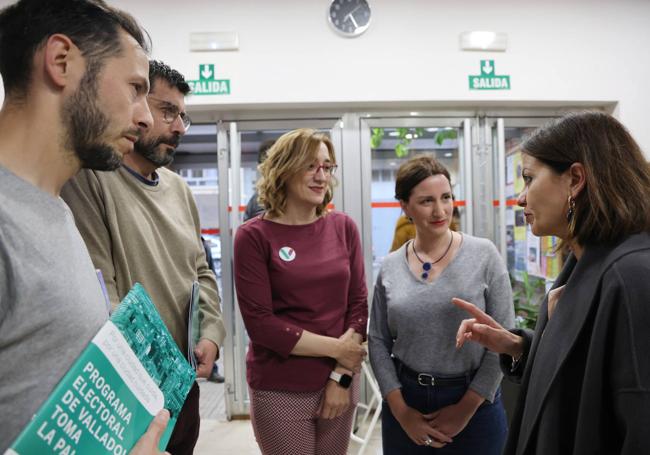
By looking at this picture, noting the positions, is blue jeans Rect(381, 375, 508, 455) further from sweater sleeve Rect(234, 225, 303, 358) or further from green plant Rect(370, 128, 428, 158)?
green plant Rect(370, 128, 428, 158)

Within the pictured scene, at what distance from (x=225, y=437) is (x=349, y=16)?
3.42 metres

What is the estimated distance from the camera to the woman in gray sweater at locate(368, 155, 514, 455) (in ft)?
5.04

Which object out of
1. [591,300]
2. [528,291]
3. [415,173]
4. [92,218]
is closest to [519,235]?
[528,291]

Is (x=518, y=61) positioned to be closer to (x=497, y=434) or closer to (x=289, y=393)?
(x=497, y=434)

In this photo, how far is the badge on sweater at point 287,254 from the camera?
1.62 m

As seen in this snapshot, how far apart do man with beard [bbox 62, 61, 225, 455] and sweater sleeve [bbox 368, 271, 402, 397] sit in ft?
1.98

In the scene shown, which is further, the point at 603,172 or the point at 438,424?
the point at 438,424

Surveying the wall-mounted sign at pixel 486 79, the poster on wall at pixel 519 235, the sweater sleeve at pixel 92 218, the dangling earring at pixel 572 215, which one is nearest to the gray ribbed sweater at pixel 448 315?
the dangling earring at pixel 572 215

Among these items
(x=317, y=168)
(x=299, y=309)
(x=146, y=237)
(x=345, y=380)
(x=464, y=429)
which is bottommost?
(x=464, y=429)

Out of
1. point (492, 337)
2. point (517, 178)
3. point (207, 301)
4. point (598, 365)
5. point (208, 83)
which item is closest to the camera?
point (598, 365)

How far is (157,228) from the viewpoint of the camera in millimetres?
1302

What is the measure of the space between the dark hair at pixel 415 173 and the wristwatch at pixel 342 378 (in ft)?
2.38

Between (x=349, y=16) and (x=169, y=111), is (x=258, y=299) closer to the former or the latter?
(x=169, y=111)

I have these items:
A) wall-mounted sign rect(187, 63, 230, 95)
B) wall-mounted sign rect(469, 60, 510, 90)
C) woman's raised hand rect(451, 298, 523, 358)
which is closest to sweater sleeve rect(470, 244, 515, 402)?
woman's raised hand rect(451, 298, 523, 358)
